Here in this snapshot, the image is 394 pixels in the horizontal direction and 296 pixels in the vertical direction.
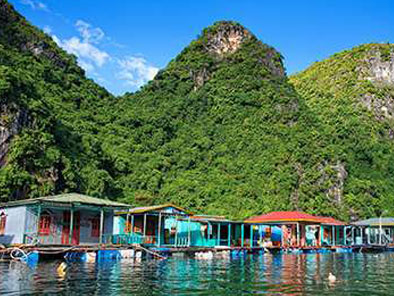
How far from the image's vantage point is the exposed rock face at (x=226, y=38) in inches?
4355

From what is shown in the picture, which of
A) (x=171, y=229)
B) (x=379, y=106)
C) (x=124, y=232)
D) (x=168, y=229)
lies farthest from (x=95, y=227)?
(x=379, y=106)

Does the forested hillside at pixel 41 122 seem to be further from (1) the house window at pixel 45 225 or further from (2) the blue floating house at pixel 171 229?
(1) the house window at pixel 45 225

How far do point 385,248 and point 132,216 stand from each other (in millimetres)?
35459

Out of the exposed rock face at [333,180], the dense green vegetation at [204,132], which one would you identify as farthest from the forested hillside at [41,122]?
the exposed rock face at [333,180]

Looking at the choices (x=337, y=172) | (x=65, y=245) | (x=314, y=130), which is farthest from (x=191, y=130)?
(x=65, y=245)

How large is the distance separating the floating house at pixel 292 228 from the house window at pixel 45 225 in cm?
2184

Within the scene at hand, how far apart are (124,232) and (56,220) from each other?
8823mm

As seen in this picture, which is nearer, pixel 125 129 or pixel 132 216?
pixel 132 216

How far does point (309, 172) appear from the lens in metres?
70.6

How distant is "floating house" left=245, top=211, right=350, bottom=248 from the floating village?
12cm

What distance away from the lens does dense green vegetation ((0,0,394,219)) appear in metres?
51.5

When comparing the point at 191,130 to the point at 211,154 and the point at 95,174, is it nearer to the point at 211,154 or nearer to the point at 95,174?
the point at 211,154

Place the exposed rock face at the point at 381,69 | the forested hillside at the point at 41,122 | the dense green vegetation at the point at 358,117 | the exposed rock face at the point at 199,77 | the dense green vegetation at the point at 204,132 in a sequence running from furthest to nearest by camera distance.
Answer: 1. the exposed rock face at the point at 381,69
2. the exposed rock face at the point at 199,77
3. the dense green vegetation at the point at 358,117
4. the dense green vegetation at the point at 204,132
5. the forested hillside at the point at 41,122

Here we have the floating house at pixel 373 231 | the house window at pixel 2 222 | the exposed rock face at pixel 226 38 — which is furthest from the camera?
the exposed rock face at pixel 226 38
